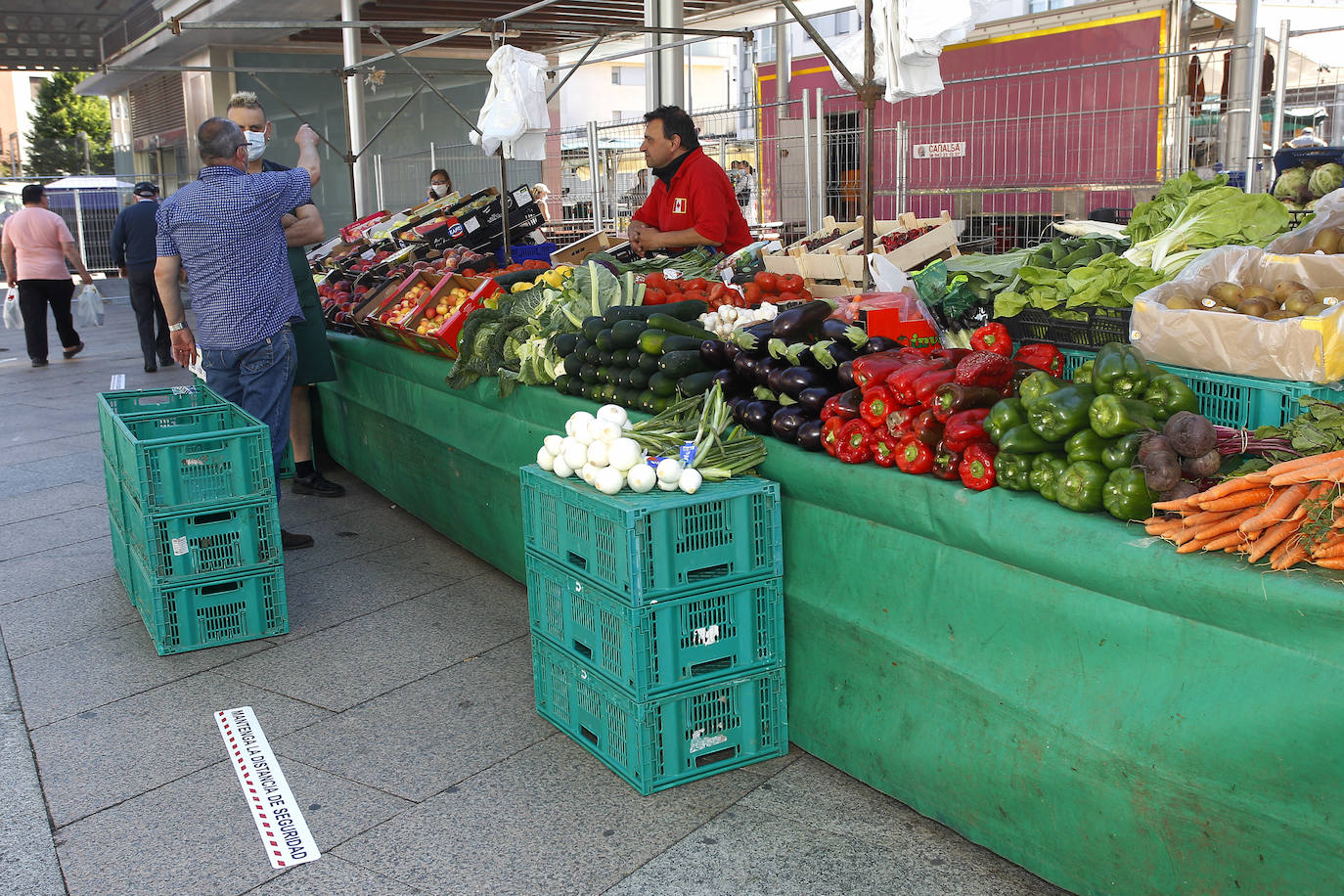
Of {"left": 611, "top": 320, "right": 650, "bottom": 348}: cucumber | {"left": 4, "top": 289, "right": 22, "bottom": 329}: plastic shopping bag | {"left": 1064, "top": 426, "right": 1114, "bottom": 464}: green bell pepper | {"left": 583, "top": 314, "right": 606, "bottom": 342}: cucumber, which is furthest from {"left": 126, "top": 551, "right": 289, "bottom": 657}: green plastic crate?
{"left": 4, "top": 289, "right": 22, "bottom": 329}: plastic shopping bag

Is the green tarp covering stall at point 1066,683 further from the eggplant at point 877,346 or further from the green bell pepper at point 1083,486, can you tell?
the eggplant at point 877,346

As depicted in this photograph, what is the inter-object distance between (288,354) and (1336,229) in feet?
16.1

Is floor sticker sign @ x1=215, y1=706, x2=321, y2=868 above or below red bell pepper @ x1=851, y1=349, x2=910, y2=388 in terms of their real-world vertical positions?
below

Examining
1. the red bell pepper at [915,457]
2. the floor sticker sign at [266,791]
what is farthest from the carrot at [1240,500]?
the floor sticker sign at [266,791]

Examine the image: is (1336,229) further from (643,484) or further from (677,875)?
(677,875)

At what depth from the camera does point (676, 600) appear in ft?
11.0

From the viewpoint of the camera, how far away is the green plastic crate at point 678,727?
343cm

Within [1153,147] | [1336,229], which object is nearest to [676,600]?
[1336,229]

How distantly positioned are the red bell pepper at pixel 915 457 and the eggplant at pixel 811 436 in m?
0.39

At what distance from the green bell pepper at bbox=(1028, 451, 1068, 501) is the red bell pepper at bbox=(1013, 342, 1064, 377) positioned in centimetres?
85

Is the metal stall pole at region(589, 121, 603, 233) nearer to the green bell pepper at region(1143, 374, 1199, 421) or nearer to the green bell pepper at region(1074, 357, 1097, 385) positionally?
the green bell pepper at region(1074, 357, 1097, 385)

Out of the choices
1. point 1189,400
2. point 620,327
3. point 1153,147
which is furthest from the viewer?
point 1153,147

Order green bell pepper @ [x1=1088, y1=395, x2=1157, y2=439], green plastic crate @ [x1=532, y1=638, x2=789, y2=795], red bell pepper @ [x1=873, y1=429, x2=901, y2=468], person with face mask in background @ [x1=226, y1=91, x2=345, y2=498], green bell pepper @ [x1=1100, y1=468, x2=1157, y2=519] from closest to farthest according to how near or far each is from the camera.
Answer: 1. green bell pepper @ [x1=1100, y1=468, x2=1157, y2=519]
2. green bell pepper @ [x1=1088, y1=395, x2=1157, y2=439]
3. red bell pepper @ [x1=873, y1=429, x2=901, y2=468]
4. green plastic crate @ [x1=532, y1=638, x2=789, y2=795]
5. person with face mask in background @ [x1=226, y1=91, x2=345, y2=498]

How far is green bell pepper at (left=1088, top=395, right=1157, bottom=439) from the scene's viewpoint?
2773 millimetres
